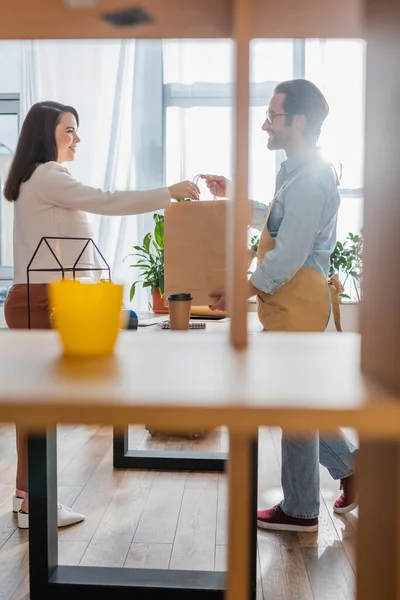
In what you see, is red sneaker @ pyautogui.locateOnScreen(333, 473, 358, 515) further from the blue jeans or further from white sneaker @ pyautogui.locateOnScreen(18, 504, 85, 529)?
white sneaker @ pyautogui.locateOnScreen(18, 504, 85, 529)

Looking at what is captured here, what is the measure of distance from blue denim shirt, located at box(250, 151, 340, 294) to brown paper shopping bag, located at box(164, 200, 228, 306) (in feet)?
0.62

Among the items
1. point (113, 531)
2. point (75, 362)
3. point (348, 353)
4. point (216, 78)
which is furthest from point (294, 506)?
point (216, 78)

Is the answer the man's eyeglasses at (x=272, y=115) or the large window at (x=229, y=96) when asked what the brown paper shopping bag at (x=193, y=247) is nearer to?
the man's eyeglasses at (x=272, y=115)

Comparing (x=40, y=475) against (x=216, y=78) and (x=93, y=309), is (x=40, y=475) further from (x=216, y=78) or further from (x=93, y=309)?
(x=216, y=78)

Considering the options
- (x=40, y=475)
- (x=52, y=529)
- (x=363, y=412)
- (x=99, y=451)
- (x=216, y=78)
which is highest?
(x=216, y=78)

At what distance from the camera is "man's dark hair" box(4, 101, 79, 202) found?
221 cm

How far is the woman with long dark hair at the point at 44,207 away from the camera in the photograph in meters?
2.06

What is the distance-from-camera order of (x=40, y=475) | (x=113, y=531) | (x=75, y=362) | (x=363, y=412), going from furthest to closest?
(x=113, y=531)
(x=40, y=475)
(x=75, y=362)
(x=363, y=412)

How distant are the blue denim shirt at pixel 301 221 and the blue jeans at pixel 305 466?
1.65 feet

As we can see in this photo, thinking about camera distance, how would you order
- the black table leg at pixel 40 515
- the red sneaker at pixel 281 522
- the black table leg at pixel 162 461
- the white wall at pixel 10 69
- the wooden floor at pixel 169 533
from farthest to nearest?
the white wall at pixel 10 69 → the black table leg at pixel 162 461 → the red sneaker at pixel 281 522 → the wooden floor at pixel 169 533 → the black table leg at pixel 40 515

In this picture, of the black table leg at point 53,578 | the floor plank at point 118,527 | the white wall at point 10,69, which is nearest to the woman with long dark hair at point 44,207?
the floor plank at point 118,527

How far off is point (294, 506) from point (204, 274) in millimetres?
824

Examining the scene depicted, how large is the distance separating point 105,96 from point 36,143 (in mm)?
2365

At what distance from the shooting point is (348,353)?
806 millimetres
